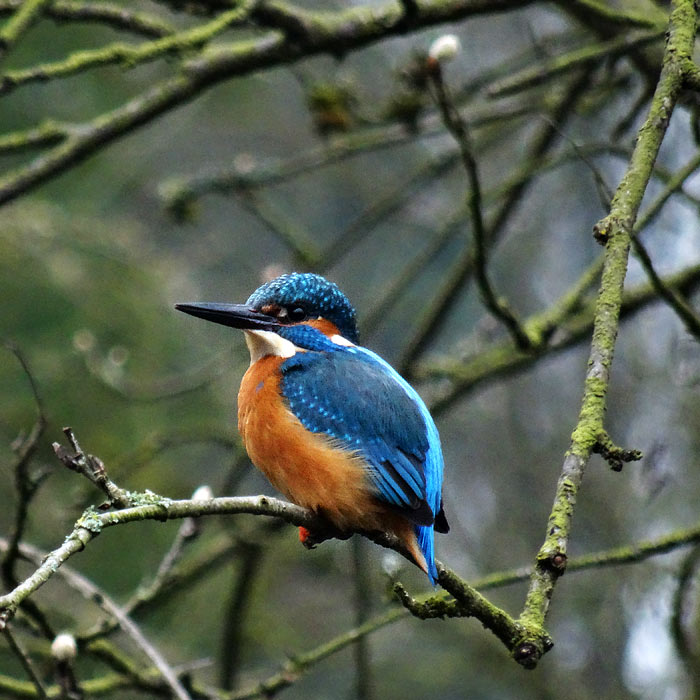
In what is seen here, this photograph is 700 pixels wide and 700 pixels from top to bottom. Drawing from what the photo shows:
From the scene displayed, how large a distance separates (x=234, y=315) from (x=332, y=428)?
1.53ft

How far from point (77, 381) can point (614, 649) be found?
340 centimetres

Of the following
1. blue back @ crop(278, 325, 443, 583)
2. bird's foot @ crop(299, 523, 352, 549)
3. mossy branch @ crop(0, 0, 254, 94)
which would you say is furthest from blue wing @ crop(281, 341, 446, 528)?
mossy branch @ crop(0, 0, 254, 94)

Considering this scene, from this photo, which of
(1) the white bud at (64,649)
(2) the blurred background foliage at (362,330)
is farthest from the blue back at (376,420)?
(1) the white bud at (64,649)

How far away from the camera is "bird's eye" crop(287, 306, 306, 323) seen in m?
3.12

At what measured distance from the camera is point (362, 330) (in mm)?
4461

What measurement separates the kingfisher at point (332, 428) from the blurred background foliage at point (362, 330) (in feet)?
2.58

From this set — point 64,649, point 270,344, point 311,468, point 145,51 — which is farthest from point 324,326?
point 64,649

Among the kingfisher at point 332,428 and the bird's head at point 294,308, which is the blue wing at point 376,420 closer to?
the kingfisher at point 332,428

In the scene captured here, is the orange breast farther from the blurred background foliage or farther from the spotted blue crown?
the blurred background foliage

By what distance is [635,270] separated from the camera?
6770 millimetres

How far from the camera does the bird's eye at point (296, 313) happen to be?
3119 millimetres

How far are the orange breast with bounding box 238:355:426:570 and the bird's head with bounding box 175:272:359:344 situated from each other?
8.5 inches

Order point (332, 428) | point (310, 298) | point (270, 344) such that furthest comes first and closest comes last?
point (310, 298) < point (270, 344) < point (332, 428)

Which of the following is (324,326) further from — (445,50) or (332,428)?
(445,50)
